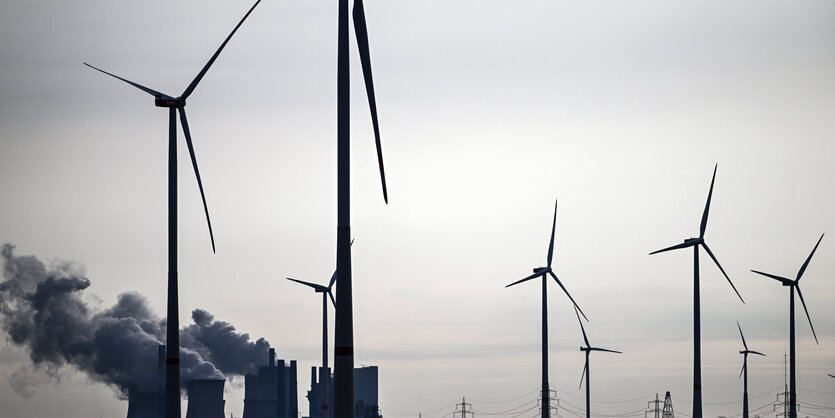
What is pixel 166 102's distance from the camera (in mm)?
77938

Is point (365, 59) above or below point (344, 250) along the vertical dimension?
above

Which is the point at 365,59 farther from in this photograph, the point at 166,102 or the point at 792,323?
the point at 792,323

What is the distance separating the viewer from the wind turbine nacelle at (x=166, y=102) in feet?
255

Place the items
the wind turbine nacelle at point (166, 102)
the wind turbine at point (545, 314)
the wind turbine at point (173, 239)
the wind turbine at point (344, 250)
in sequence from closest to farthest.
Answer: the wind turbine at point (344, 250) → the wind turbine at point (173, 239) → the wind turbine nacelle at point (166, 102) → the wind turbine at point (545, 314)

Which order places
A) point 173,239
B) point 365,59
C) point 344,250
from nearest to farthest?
1. point 344,250
2. point 365,59
3. point 173,239

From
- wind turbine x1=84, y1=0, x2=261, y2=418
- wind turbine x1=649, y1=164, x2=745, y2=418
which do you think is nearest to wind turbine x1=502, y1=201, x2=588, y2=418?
wind turbine x1=649, y1=164, x2=745, y2=418

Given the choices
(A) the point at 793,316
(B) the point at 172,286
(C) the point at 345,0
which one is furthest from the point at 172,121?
(A) the point at 793,316

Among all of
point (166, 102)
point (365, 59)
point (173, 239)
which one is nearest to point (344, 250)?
point (365, 59)

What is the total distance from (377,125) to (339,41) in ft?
12.1

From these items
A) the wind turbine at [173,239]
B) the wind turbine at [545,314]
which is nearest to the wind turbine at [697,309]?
the wind turbine at [545,314]

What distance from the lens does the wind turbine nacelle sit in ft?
255

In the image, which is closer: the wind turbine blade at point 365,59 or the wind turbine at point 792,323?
the wind turbine blade at point 365,59

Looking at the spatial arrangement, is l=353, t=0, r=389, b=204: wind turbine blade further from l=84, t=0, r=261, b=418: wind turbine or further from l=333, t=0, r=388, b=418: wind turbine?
l=84, t=0, r=261, b=418: wind turbine

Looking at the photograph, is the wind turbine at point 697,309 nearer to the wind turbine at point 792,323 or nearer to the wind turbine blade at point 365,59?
the wind turbine at point 792,323
